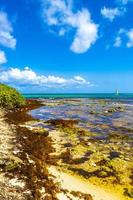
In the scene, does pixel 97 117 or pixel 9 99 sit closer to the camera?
pixel 97 117

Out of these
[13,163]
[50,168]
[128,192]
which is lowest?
[128,192]

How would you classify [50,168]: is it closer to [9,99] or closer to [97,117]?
[97,117]

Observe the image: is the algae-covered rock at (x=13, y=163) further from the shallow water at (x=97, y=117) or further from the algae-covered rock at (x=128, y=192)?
the shallow water at (x=97, y=117)

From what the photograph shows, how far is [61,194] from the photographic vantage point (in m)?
13.4

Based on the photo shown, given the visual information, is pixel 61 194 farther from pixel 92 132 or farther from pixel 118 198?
pixel 92 132

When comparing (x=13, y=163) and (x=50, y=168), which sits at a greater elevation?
(x=13, y=163)

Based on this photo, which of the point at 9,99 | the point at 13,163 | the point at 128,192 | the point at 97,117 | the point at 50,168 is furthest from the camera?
the point at 9,99

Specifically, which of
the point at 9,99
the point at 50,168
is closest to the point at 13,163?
the point at 50,168

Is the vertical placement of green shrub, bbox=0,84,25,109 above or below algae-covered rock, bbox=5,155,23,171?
above

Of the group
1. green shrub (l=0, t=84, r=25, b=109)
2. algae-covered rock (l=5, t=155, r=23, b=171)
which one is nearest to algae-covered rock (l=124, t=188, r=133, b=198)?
algae-covered rock (l=5, t=155, r=23, b=171)

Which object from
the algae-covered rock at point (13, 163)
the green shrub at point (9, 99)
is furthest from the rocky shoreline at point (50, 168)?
the green shrub at point (9, 99)

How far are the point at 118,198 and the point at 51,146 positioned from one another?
970 cm

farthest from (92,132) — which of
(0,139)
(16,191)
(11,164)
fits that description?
(16,191)

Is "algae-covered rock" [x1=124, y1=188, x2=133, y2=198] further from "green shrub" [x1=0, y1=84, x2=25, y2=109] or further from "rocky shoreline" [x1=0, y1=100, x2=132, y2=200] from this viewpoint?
"green shrub" [x1=0, y1=84, x2=25, y2=109]
